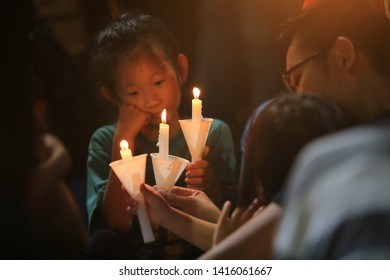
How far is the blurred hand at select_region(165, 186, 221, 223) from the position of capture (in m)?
1.65

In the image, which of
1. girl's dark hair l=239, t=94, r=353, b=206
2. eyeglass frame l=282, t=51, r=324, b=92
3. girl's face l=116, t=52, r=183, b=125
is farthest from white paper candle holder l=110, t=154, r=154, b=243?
eyeglass frame l=282, t=51, r=324, b=92

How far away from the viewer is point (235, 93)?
163cm

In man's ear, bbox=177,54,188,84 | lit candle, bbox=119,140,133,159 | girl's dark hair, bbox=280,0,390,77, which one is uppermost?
girl's dark hair, bbox=280,0,390,77

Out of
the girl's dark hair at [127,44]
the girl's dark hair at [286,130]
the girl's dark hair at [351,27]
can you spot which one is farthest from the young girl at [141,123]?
the girl's dark hair at [351,27]

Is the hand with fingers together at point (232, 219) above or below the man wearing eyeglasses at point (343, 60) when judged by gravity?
below

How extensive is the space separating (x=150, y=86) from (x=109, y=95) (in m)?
0.10

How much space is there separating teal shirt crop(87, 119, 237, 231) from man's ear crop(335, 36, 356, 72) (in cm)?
31

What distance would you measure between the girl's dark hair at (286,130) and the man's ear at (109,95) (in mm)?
351

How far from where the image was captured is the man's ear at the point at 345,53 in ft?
5.14

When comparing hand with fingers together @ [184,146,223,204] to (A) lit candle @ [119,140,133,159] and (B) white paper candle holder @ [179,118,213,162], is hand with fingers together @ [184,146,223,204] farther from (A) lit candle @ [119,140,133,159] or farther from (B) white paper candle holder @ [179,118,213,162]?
(A) lit candle @ [119,140,133,159]

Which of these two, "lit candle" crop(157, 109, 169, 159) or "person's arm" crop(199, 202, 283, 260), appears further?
"lit candle" crop(157, 109, 169, 159)

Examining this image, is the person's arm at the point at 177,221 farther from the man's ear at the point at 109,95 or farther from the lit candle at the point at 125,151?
the man's ear at the point at 109,95

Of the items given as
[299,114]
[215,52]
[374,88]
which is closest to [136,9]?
[215,52]
